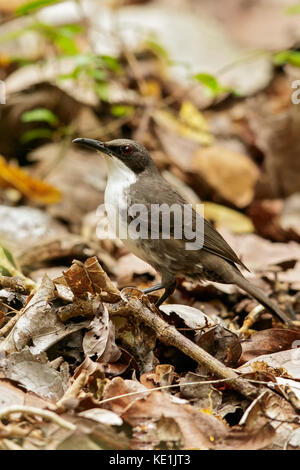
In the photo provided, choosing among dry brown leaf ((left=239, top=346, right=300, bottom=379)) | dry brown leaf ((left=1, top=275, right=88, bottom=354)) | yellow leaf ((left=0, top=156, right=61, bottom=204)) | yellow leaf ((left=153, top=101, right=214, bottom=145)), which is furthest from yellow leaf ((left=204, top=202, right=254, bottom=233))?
dry brown leaf ((left=1, top=275, right=88, bottom=354))

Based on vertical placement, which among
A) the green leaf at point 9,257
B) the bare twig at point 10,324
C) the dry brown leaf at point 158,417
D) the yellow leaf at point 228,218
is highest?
the bare twig at point 10,324

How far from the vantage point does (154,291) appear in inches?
195

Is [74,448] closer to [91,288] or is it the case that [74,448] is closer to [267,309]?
[91,288]

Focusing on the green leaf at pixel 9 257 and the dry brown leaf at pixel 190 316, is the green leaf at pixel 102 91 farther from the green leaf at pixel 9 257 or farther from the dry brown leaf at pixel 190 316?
the dry brown leaf at pixel 190 316

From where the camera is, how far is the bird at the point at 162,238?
4.76 meters

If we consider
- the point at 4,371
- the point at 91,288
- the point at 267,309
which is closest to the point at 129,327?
the point at 91,288

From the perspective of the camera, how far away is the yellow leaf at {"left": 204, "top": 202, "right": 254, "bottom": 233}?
7.33m

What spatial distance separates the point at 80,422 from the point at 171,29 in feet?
30.4

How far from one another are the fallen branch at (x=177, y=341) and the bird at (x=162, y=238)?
0.87 m

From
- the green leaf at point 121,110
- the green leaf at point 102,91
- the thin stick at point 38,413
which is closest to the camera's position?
the thin stick at point 38,413

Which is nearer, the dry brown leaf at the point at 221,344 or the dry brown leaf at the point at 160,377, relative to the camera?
the dry brown leaf at the point at 160,377

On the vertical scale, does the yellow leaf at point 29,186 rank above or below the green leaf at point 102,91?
below

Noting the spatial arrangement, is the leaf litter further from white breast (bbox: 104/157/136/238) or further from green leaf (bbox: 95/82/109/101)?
white breast (bbox: 104/157/136/238)

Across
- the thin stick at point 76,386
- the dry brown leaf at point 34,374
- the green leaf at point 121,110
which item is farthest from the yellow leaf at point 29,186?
the thin stick at point 76,386
